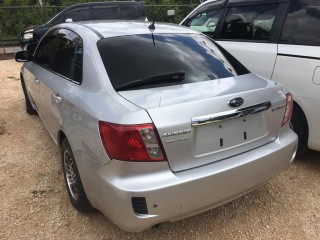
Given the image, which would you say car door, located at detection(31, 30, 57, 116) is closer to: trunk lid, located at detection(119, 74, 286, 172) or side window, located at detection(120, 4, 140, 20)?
trunk lid, located at detection(119, 74, 286, 172)

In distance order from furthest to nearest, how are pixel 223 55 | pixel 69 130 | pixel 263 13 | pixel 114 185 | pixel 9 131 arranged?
1. pixel 9 131
2. pixel 263 13
3. pixel 223 55
4. pixel 69 130
5. pixel 114 185

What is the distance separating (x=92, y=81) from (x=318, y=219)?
216 cm

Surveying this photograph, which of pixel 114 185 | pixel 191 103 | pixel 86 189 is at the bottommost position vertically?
pixel 86 189

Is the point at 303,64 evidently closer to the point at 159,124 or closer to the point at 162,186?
the point at 159,124

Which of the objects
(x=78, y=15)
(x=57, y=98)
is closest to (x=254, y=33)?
(x=57, y=98)

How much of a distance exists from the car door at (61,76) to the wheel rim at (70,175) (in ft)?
0.91

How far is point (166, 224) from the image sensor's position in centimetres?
291

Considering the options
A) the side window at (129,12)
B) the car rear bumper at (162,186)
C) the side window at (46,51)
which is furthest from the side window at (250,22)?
the side window at (129,12)

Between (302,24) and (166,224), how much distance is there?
2418 millimetres

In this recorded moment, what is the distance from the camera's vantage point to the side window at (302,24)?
354cm

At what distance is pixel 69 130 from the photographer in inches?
111

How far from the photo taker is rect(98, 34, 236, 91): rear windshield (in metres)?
2.63

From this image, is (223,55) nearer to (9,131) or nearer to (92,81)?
(92,81)

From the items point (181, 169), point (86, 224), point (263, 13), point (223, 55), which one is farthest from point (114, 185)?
point (263, 13)
